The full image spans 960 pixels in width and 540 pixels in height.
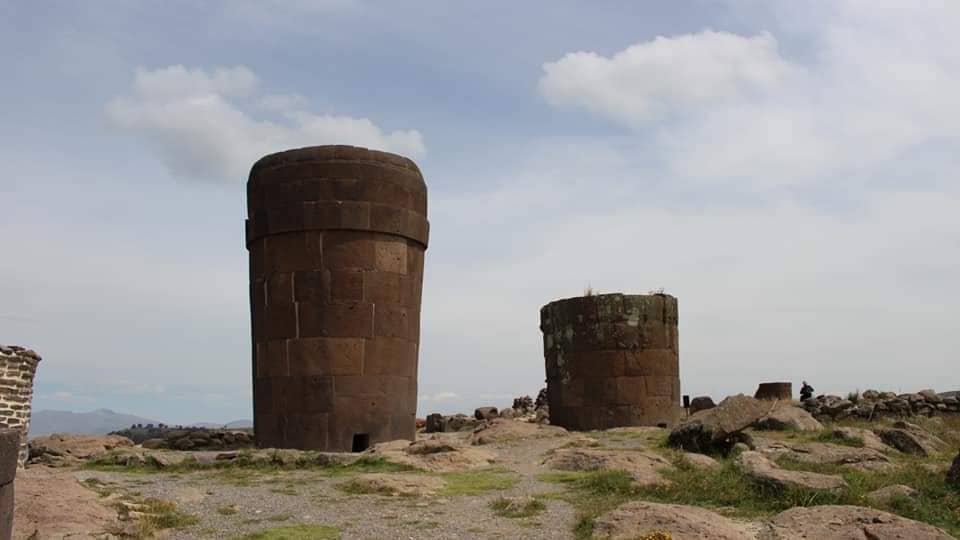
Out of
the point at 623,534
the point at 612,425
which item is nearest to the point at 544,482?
the point at 623,534

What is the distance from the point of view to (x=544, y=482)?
10.4 meters

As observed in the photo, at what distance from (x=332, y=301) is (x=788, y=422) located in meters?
8.26

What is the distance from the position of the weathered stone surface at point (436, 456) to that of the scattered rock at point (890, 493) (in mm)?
5155

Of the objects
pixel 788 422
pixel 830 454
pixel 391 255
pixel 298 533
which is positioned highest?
pixel 391 255

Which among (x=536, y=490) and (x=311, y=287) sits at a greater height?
(x=311, y=287)

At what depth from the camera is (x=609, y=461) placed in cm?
1114

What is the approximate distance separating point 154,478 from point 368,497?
3.51 meters

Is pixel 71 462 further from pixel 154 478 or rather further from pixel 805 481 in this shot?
pixel 805 481

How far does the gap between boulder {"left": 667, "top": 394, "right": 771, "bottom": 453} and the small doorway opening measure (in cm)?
493

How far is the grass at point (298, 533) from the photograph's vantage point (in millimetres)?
7410

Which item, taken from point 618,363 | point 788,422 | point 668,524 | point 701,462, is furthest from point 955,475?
point 618,363

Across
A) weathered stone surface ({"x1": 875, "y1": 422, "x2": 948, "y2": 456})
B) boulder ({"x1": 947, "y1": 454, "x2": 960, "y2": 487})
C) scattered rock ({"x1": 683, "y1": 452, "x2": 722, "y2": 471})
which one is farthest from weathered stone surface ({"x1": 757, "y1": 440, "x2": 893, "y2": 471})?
boulder ({"x1": 947, "y1": 454, "x2": 960, "y2": 487})

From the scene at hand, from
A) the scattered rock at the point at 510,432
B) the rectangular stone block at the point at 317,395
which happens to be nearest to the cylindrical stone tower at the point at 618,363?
the scattered rock at the point at 510,432

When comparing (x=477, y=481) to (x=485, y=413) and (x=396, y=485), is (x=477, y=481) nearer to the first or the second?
(x=396, y=485)
